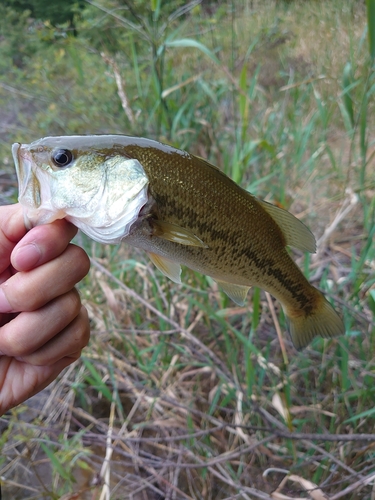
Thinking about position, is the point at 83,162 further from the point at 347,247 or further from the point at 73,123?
the point at 73,123

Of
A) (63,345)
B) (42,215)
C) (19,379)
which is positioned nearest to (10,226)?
(42,215)

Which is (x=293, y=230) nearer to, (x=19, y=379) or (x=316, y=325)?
(x=316, y=325)

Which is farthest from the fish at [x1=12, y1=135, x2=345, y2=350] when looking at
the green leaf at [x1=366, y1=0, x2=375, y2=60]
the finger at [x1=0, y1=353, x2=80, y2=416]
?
the green leaf at [x1=366, y1=0, x2=375, y2=60]

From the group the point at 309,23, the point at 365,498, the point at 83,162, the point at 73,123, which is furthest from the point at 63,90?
the point at 365,498

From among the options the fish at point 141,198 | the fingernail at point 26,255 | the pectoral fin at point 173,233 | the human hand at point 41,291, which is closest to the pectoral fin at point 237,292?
the fish at point 141,198

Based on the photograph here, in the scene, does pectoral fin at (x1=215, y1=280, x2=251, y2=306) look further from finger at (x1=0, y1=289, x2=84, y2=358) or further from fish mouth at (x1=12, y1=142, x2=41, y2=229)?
fish mouth at (x1=12, y1=142, x2=41, y2=229)
